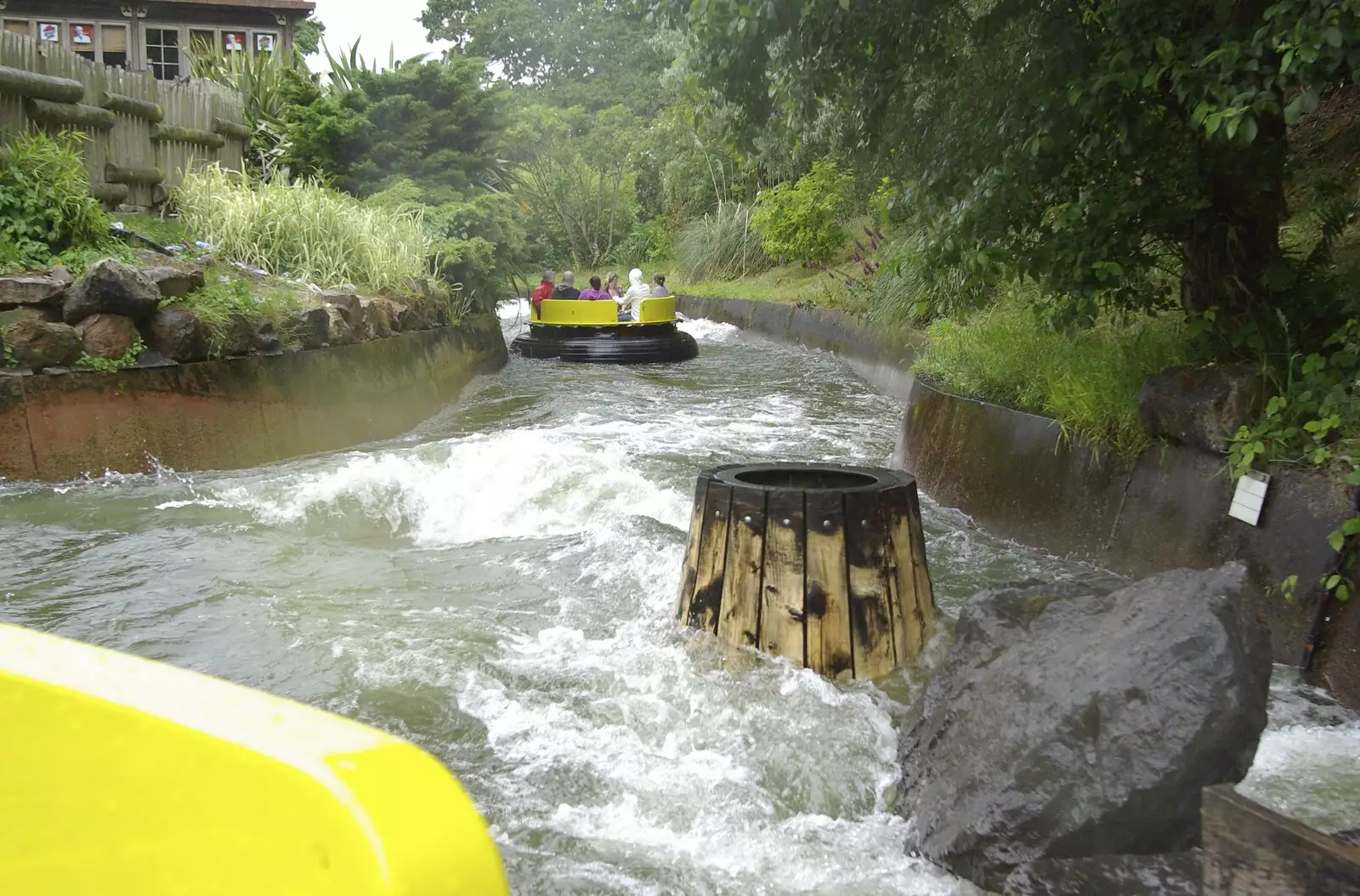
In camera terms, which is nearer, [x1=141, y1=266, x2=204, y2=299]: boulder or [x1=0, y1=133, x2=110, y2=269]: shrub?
[x1=141, y1=266, x2=204, y2=299]: boulder

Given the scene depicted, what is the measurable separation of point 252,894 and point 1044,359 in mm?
6211

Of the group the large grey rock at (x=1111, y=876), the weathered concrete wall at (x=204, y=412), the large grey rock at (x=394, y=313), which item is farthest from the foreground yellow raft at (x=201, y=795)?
the large grey rock at (x=394, y=313)

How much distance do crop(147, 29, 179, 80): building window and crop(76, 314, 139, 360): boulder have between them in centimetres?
1675

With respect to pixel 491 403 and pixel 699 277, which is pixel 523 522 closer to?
pixel 491 403

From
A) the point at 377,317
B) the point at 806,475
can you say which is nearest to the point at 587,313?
the point at 377,317

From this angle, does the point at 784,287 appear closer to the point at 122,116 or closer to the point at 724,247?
the point at 724,247

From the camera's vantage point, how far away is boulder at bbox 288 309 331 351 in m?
8.98

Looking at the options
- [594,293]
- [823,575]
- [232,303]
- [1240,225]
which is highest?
[1240,225]

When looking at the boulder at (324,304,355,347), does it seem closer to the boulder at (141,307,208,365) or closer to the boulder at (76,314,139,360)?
the boulder at (141,307,208,365)

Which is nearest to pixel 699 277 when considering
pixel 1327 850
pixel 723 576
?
pixel 723 576

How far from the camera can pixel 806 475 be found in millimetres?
4578

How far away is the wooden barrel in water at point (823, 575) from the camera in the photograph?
153 inches

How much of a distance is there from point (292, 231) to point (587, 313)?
645 centimetres

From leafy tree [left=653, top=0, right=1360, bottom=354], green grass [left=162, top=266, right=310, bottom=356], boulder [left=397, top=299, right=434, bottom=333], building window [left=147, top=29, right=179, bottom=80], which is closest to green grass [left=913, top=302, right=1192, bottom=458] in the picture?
leafy tree [left=653, top=0, right=1360, bottom=354]
